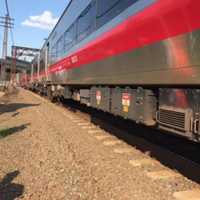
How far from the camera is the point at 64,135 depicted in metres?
8.71

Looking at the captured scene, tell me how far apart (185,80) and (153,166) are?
1.82 m

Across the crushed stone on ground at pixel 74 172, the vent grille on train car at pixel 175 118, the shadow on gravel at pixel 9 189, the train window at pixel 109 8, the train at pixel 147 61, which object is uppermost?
the train window at pixel 109 8

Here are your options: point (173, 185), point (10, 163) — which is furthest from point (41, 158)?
point (173, 185)

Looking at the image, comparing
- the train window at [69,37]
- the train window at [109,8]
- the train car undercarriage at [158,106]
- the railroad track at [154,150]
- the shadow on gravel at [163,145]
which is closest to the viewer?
the train car undercarriage at [158,106]

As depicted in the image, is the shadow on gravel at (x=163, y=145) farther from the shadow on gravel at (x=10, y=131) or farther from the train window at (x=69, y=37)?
the train window at (x=69, y=37)

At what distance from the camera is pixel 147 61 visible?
5.52m

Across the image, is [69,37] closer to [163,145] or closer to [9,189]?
[163,145]

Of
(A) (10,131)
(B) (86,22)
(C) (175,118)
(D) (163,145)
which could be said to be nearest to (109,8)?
(B) (86,22)

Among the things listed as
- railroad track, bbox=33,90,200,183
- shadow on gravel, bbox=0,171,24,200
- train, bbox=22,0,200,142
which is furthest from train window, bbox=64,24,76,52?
shadow on gravel, bbox=0,171,24,200

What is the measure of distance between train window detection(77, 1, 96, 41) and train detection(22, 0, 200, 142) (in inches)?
1.1

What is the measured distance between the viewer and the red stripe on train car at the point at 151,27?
4.44 meters

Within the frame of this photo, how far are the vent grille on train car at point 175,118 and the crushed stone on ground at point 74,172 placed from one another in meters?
0.75

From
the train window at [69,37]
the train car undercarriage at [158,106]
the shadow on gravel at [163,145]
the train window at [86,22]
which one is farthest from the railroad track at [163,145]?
the train window at [69,37]

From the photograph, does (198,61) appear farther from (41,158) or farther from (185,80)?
(41,158)
